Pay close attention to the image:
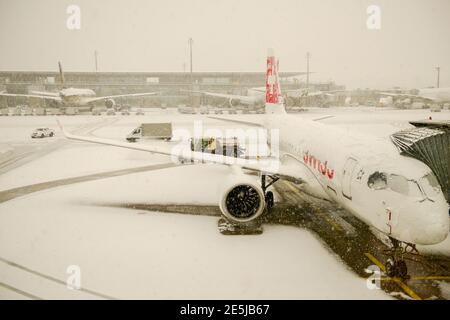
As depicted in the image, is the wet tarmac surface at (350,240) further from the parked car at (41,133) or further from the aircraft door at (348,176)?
the parked car at (41,133)

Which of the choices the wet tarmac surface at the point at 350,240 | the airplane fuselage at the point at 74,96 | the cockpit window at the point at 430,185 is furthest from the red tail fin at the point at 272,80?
the airplane fuselage at the point at 74,96

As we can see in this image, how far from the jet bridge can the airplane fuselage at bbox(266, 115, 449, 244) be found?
1.21ft

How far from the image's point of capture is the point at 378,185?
11531 mm

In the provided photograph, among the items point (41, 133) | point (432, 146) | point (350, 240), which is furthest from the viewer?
point (41, 133)

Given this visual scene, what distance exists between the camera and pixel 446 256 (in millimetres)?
14344

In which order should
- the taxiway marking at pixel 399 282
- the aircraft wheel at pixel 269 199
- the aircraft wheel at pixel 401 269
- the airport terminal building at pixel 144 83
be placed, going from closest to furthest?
Result: the taxiway marking at pixel 399 282, the aircraft wheel at pixel 401 269, the aircraft wheel at pixel 269 199, the airport terminal building at pixel 144 83

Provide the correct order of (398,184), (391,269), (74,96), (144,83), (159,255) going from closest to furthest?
(398,184) < (391,269) < (159,255) < (74,96) < (144,83)

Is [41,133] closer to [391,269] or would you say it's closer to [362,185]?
[362,185]

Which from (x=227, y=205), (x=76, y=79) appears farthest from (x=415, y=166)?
(x=76, y=79)

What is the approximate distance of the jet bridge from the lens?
38.4ft

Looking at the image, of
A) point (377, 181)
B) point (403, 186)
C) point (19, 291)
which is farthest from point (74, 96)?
point (403, 186)

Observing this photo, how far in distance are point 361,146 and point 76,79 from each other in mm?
133382

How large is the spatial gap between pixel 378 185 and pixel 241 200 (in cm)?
613

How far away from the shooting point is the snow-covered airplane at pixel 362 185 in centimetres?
1029
